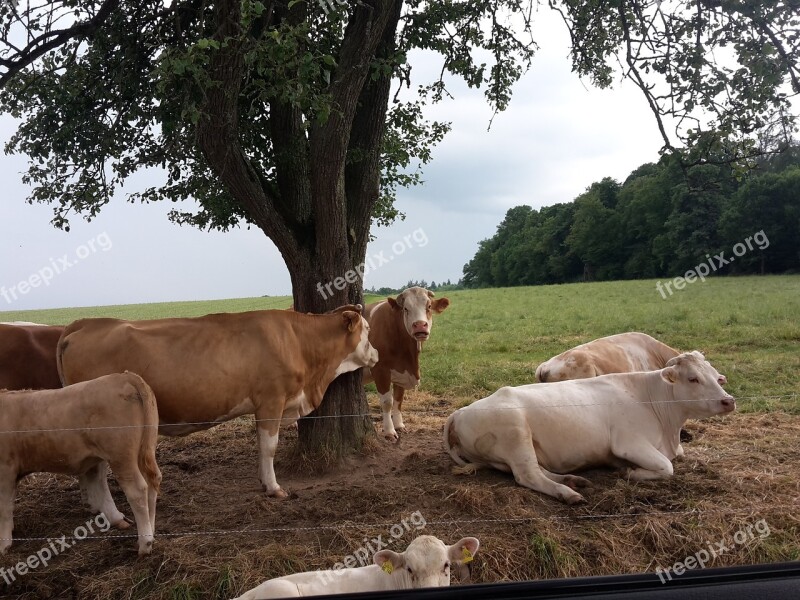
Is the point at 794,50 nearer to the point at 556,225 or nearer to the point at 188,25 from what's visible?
the point at 188,25

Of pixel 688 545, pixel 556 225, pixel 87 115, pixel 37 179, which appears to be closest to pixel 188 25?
pixel 87 115

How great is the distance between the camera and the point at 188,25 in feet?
24.2

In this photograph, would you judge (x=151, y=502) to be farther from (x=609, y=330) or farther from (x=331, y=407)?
(x=609, y=330)

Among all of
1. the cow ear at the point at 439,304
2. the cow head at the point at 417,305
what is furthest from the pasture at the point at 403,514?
the cow ear at the point at 439,304

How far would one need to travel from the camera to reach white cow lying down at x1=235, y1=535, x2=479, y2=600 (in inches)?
142

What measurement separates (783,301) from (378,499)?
24.2 metres

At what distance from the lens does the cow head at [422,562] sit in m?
3.62

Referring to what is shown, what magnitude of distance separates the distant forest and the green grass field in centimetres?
469

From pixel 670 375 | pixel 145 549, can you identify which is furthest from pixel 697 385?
pixel 145 549

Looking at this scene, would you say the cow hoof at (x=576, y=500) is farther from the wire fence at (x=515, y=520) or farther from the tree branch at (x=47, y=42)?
the tree branch at (x=47, y=42)

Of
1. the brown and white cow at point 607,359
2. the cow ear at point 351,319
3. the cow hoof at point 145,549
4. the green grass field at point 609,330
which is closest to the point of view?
the cow hoof at point 145,549

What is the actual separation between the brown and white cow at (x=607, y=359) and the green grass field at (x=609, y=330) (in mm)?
1865

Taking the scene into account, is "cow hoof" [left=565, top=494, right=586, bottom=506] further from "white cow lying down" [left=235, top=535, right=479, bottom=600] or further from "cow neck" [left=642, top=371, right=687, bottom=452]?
"white cow lying down" [left=235, top=535, right=479, bottom=600]

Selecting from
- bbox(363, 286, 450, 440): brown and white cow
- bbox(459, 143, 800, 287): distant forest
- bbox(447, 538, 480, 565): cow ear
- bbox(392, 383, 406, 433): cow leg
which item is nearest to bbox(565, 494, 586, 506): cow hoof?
bbox(447, 538, 480, 565): cow ear
